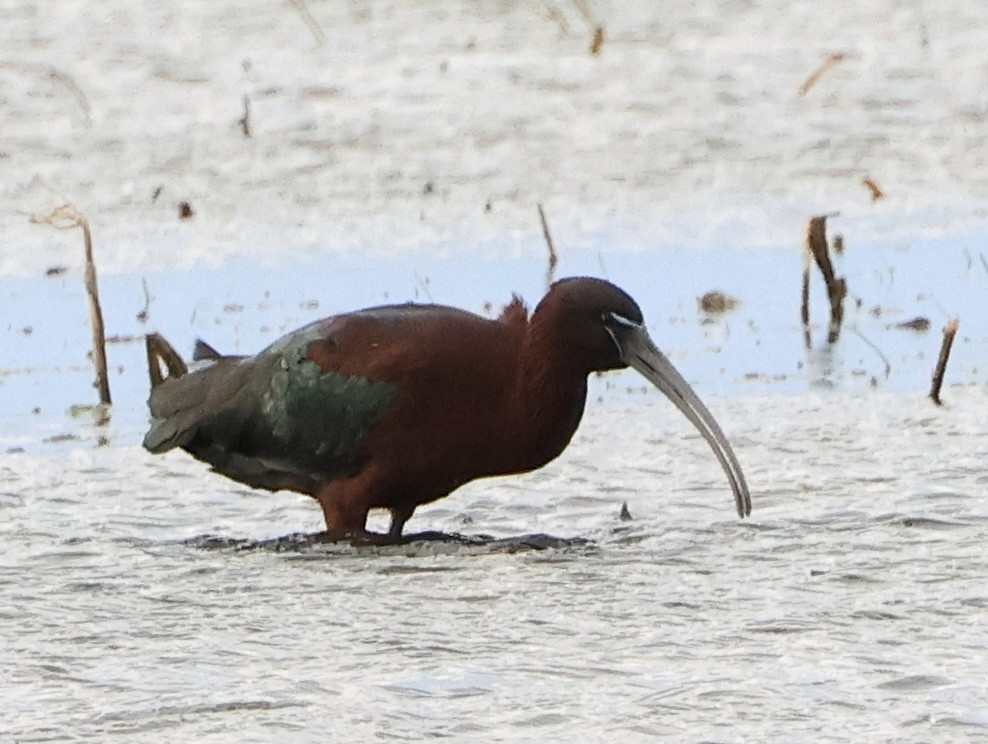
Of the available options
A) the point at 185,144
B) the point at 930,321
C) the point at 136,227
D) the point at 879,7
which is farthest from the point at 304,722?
the point at 879,7

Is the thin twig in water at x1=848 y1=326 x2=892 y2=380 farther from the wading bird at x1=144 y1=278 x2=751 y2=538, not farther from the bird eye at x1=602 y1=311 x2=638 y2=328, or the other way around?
the bird eye at x1=602 y1=311 x2=638 y2=328

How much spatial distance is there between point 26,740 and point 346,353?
2.24 m

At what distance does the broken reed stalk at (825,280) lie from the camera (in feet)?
31.5

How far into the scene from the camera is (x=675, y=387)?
271 inches

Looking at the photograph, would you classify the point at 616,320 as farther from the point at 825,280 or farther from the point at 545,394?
the point at 825,280

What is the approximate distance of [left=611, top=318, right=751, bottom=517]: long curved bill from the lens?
22.4 feet

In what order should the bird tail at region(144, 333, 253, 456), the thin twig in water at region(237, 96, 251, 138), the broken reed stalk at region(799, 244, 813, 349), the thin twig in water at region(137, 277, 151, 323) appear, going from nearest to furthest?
the bird tail at region(144, 333, 253, 456) < the broken reed stalk at region(799, 244, 813, 349) < the thin twig in water at region(137, 277, 151, 323) < the thin twig in water at region(237, 96, 251, 138)

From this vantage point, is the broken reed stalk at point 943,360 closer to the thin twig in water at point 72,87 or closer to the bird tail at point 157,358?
the bird tail at point 157,358

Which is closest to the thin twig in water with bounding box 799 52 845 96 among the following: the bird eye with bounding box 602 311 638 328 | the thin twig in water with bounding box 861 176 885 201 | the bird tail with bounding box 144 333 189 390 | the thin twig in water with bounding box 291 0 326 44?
the thin twig in water with bounding box 861 176 885 201

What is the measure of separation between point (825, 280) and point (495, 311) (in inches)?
47.5

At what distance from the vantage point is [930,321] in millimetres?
9859

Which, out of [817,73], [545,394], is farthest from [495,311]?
[817,73]

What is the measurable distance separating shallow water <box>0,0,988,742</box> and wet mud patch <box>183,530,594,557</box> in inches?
0.9

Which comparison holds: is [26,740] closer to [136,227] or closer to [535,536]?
[535,536]
